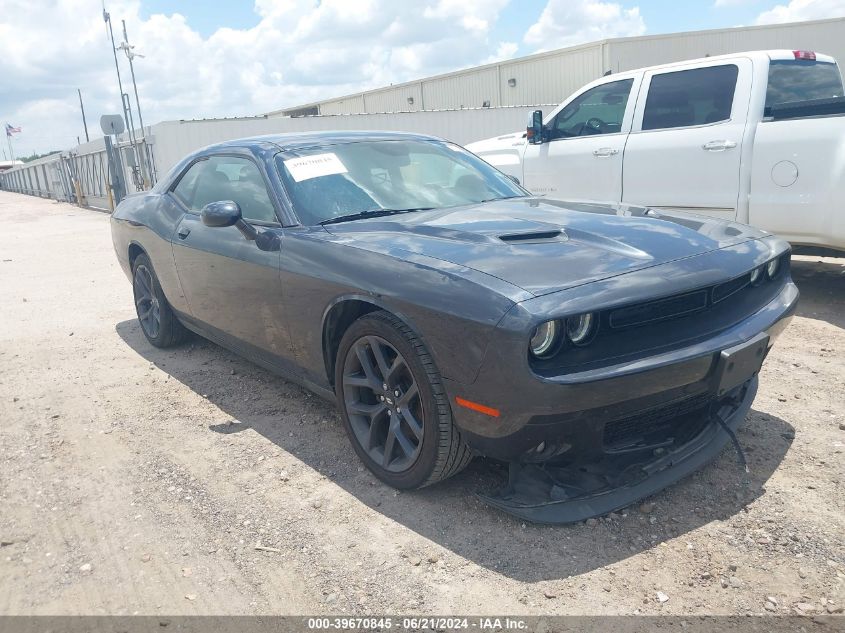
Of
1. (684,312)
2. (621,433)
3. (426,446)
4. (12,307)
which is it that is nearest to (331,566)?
(426,446)

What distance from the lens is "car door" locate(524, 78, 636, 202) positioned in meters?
6.16

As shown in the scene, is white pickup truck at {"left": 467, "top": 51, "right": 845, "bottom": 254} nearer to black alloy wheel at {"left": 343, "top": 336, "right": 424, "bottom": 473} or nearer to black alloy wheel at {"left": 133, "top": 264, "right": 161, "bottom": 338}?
black alloy wheel at {"left": 343, "top": 336, "right": 424, "bottom": 473}

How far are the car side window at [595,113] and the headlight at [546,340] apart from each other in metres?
4.37

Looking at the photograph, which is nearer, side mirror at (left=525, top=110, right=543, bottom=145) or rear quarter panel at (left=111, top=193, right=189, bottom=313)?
rear quarter panel at (left=111, top=193, right=189, bottom=313)

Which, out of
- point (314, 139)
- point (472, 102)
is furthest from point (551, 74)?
point (314, 139)

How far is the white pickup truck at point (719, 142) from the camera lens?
4996 mm

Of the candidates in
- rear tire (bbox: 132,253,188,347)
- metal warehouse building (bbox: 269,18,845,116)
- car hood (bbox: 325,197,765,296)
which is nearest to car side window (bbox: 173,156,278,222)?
car hood (bbox: 325,197,765,296)

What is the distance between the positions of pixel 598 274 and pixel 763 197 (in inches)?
138

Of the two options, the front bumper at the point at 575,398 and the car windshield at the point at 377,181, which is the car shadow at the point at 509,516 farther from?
the car windshield at the point at 377,181

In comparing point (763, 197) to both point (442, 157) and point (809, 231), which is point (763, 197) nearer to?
point (809, 231)

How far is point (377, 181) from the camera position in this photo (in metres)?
3.68

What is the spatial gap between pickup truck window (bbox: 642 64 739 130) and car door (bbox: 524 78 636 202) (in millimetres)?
211

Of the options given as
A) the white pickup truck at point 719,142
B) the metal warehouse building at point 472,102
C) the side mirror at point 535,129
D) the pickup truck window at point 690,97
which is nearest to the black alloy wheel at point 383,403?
the white pickup truck at point 719,142

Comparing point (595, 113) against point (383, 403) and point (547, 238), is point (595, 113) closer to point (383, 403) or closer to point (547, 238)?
point (547, 238)
